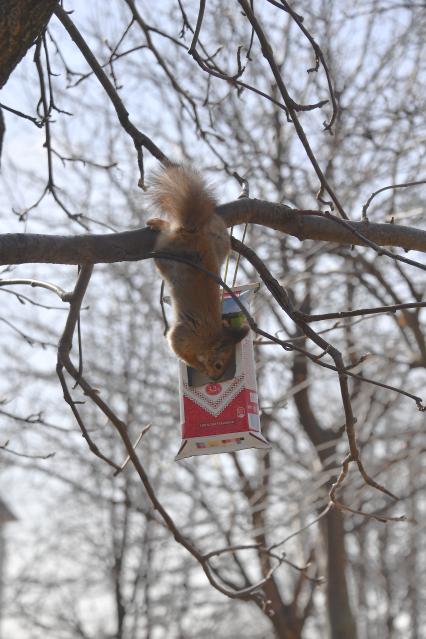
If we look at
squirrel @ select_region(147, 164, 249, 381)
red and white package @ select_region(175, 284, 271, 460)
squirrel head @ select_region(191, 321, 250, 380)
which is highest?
squirrel @ select_region(147, 164, 249, 381)

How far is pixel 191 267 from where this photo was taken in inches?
112

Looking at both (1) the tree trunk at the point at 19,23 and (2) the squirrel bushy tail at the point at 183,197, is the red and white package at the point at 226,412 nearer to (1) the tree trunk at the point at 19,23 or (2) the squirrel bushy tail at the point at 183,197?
(2) the squirrel bushy tail at the point at 183,197

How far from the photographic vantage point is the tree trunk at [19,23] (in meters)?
2.20

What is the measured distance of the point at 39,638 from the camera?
36.7 feet

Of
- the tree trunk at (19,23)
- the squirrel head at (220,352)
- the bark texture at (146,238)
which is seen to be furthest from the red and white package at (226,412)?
the tree trunk at (19,23)

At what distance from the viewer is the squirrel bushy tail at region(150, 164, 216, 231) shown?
9.14 feet

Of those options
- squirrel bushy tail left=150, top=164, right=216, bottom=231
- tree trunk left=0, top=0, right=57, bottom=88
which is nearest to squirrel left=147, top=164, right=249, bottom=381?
squirrel bushy tail left=150, top=164, right=216, bottom=231

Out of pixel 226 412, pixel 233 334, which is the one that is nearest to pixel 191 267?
pixel 233 334

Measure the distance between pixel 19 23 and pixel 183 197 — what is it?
0.82 metres

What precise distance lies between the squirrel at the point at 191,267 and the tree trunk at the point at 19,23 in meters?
0.69

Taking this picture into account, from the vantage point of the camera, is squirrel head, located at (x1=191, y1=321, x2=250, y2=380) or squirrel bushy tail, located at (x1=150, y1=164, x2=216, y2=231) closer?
squirrel bushy tail, located at (x1=150, y1=164, x2=216, y2=231)

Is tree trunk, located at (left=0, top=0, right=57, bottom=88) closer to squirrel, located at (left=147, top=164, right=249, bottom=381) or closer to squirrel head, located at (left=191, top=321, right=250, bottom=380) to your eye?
squirrel, located at (left=147, top=164, right=249, bottom=381)

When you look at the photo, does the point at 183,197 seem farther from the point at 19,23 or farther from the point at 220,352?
the point at 19,23

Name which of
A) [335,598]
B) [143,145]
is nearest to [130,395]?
[335,598]
